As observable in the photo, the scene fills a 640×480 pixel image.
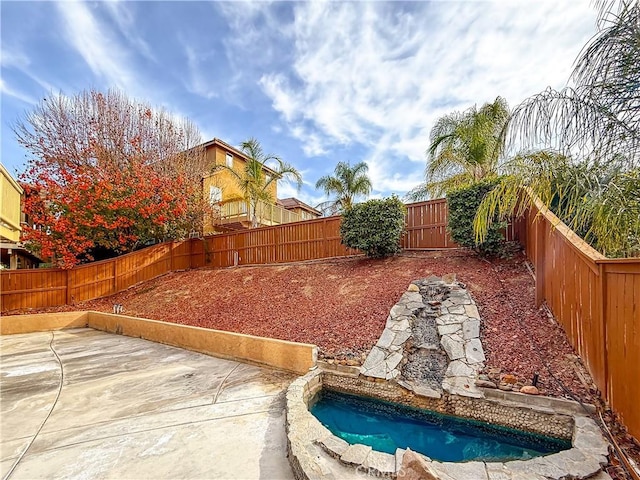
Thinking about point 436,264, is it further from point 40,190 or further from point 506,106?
point 40,190

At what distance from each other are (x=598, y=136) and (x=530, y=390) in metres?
2.82

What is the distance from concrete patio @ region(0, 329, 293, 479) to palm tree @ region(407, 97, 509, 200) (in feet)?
26.4

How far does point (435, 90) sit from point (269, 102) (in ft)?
22.1

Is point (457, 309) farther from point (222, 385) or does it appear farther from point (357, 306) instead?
point (222, 385)

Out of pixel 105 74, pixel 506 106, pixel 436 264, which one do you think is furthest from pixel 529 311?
pixel 105 74

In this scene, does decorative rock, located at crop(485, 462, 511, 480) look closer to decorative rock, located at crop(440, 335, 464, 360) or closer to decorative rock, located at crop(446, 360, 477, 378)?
decorative rock, located at crop(446, 360, 477, 378)

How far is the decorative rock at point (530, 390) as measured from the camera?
3.50m

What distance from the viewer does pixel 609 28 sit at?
259cm

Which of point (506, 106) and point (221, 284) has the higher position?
point (506, 106)

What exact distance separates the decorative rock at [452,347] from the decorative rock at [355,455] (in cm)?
234

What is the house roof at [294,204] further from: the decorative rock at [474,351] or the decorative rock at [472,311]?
the decorative rock at [474,351]

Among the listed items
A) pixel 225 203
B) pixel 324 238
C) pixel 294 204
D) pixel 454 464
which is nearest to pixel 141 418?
pixel 454 464

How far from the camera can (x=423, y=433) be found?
3768mm

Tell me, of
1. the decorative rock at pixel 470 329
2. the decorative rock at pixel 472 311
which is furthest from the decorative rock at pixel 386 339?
the decorative rock at pixel 472 311
